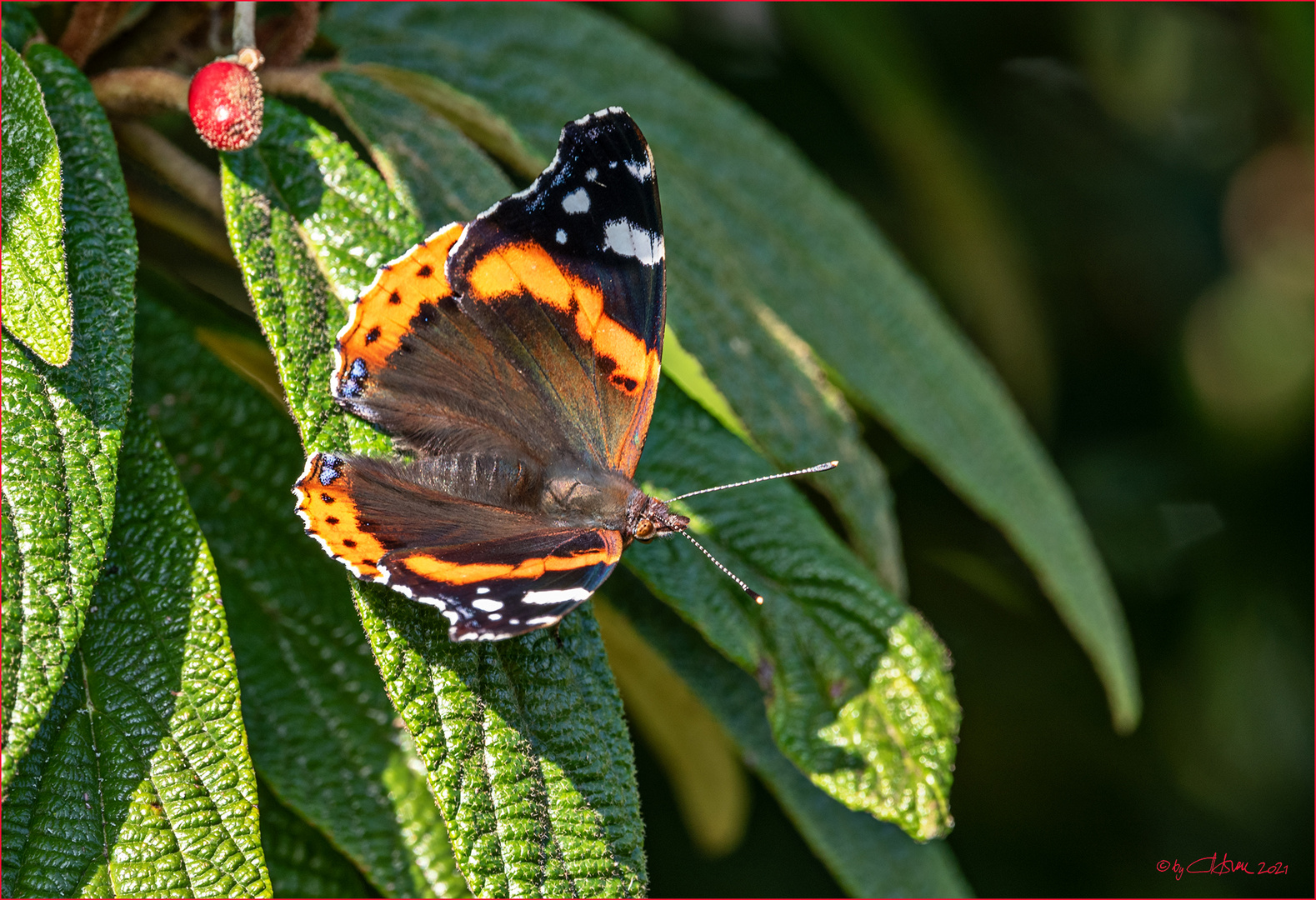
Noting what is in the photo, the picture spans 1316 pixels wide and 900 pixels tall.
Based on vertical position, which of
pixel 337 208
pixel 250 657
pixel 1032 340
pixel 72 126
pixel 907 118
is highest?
pixel 72 126

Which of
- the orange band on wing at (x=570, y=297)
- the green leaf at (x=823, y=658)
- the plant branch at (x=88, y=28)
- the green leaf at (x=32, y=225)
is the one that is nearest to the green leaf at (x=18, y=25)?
the plant branch at (x=88, y=28)

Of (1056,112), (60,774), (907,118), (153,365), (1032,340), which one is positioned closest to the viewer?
(60,774)

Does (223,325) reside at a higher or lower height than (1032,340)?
higher

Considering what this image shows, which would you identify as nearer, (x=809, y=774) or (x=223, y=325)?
(x=809, y=774)

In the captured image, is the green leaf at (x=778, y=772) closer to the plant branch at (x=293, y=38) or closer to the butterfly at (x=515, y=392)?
the butterfly at (x=515, y=392)

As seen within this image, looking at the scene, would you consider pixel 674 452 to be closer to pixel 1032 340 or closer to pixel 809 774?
pixel 809 774

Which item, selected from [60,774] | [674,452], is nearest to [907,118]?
[674,452]
